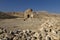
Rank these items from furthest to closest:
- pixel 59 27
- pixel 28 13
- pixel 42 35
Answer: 1. pixel 28 13
2. pixel 59 27
3. pixel 42 35

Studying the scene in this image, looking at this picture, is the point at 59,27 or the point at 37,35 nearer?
the point at 37,35

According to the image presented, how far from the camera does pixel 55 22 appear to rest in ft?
30.4

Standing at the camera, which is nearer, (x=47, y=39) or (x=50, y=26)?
(x=47, y=39)

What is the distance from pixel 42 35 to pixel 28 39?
0.87m

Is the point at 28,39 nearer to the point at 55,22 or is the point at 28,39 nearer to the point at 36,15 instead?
the point at 55,22

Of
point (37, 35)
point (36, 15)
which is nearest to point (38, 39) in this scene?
point (37, 35)

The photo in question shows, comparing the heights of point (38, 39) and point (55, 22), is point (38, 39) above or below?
below

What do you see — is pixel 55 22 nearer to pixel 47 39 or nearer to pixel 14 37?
pixel 47 39

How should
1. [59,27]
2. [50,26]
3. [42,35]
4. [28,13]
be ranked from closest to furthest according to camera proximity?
[42,35] → [59,27] → [50,26] → [28,13]

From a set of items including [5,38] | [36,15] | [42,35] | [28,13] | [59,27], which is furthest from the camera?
[28,13]

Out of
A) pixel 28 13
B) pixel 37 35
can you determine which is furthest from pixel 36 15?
pixel 37 35

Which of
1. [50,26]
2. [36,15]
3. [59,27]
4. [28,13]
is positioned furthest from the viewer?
[28,13]

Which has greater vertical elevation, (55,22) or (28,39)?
(55,22)

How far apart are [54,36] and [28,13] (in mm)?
12860
